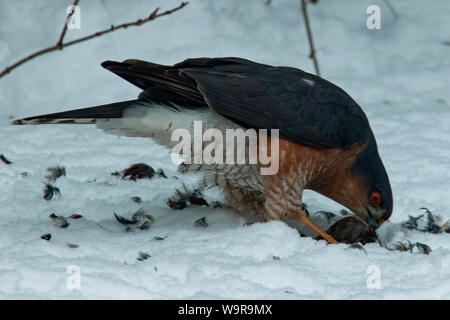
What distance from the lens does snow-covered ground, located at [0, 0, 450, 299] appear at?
12.0ft

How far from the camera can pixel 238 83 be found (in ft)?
14.7

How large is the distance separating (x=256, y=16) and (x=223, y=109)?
142 inches

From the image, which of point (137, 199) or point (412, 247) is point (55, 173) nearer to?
point (137, 199)

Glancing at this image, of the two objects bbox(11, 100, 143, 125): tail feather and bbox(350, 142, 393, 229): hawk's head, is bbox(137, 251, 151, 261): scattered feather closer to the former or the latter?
bbox(11, 100, 143, 125): tail feather

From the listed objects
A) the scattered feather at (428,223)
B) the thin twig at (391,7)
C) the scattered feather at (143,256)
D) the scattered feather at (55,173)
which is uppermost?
the thin twig at (391,7)

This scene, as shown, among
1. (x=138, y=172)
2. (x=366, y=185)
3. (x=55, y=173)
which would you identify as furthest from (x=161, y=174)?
(x=366, y=185)

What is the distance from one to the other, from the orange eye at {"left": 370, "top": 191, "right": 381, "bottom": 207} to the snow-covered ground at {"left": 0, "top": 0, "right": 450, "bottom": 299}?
260mm

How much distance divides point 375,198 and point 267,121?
2.50 feet

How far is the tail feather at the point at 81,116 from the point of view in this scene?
4.24 metres

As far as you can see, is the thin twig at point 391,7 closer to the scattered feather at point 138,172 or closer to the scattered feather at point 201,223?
the scattered feather at point 138,172

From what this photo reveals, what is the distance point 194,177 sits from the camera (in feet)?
17.8

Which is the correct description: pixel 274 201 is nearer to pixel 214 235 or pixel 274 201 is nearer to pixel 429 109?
pixel 214 235

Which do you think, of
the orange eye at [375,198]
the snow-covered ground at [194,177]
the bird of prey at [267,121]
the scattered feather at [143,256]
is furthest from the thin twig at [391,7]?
the scattered feather at [143,256]

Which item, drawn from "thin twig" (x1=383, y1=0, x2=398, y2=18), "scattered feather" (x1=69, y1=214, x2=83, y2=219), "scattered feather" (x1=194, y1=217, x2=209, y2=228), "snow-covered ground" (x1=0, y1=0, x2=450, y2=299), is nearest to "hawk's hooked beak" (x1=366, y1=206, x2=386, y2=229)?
"snow-covered ground" (x1=0, y1=0, x2=450, y2=299)
